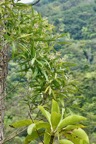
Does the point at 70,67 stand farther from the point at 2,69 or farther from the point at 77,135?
the point at 77,135

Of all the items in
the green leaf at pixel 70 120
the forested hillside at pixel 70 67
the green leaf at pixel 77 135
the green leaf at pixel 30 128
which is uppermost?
the green leaf at pixel 70 120

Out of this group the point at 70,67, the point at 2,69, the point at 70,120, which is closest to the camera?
the point at 70,120

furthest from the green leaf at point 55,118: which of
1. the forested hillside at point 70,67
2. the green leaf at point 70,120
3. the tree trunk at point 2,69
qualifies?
the tree trunk at point 2,69

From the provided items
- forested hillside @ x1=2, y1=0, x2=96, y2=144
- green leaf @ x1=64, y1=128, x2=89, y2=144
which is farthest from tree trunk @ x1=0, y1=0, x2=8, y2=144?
green leaf @ x1=64, y1=128, x2=89, y2=144

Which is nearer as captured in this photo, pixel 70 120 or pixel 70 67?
pixel 70 120

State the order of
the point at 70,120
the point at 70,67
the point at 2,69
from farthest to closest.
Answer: the point at 70,67 → the point at 2,69 → the point at 70,120

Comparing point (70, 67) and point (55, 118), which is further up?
point (55, 118)

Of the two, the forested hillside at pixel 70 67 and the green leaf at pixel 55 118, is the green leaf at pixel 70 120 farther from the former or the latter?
the forested hillside at pixel 70 67

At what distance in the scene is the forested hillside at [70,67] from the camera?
189cm

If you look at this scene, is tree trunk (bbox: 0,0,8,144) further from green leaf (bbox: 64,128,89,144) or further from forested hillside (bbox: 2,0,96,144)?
green leaf (bbox: 64,128,89,144)

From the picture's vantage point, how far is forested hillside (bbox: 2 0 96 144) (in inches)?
74.2

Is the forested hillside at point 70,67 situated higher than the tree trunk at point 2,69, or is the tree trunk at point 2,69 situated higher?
the tree trunk at point 2,69

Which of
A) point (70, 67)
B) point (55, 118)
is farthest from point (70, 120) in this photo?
point (70, 67)

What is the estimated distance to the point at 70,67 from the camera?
188 inches
